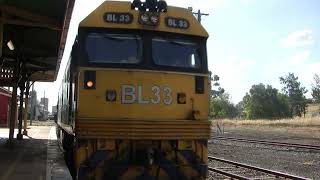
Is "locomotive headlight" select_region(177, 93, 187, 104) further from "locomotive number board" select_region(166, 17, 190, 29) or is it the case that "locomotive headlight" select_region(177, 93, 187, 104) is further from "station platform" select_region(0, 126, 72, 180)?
"station platform" select_region(0, 126, 72, 180)

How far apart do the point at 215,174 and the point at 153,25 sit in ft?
21.8

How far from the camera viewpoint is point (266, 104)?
130 meters

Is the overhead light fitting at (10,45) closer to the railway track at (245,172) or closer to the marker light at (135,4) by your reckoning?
the railway track at (245,172)

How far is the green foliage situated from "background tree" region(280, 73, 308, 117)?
388 cm

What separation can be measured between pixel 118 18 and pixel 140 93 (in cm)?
146

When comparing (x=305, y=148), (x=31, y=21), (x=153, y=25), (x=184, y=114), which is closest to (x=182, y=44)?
(x=153, y=25)

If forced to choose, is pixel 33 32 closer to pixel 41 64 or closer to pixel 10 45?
pixel 10 45

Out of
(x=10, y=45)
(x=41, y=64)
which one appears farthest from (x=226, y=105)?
(x=10, y=45)

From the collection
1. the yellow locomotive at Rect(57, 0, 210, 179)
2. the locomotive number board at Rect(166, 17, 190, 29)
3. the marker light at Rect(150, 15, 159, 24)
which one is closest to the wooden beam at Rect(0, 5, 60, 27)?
the yellow locomotive at Rect(57, 0, 210, 179)

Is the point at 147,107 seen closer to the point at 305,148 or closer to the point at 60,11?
the point at 60,11

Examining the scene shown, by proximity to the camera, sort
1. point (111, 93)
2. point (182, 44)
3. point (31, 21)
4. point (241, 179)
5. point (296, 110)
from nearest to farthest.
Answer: point (111, 93) < point (182, 44) < point (241, 179) < point (31, 21) < point (296, 110)

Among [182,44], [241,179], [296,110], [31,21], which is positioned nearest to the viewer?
[182,44]

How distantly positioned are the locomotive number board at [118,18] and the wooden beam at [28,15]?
480cm

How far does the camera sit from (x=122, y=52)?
989cm
